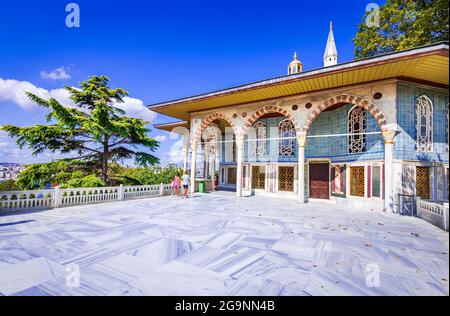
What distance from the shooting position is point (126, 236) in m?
4.29

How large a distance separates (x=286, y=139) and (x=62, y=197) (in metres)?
11.0

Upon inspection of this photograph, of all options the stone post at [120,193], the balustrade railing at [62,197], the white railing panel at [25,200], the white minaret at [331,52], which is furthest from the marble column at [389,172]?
the white minaret at [331,52]

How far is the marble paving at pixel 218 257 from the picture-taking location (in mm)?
2453

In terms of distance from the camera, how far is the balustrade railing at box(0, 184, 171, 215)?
21.3 feet

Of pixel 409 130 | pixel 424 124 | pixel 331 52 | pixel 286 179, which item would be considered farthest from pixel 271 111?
pixel 331 52

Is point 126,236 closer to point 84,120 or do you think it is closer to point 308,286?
point 308,286

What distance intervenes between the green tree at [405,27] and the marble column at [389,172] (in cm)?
729

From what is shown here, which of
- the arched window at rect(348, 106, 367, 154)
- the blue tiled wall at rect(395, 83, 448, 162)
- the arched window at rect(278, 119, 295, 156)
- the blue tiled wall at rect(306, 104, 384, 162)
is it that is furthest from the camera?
the arched window at rect(278, 119, 295, 156)

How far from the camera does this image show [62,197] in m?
7.61

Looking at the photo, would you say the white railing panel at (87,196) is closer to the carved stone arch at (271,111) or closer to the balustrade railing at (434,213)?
the carved stone arch at (271,111)

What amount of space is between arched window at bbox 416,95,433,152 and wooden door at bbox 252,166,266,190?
7.40 metres

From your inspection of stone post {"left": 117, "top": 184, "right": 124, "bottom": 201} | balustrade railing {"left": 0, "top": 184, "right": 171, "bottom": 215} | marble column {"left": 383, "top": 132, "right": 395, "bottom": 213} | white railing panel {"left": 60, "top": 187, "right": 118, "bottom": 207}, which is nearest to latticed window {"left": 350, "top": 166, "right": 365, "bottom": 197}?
marble column {"left": 383, "top": 132, "right": 395, "bottom": 213}

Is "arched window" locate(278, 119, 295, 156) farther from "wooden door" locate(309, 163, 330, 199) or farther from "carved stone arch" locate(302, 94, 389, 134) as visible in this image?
"carved stone arch" locate(302, 94, 389, 134)
